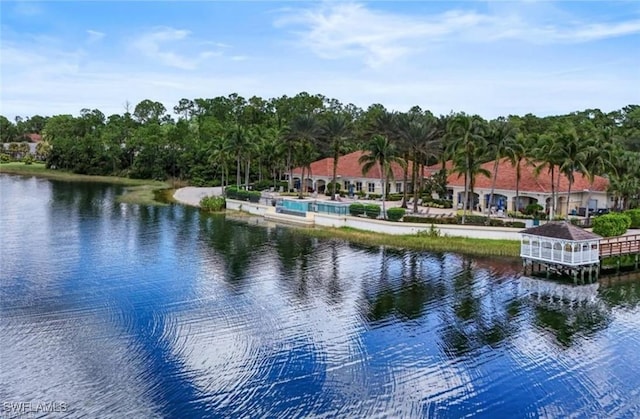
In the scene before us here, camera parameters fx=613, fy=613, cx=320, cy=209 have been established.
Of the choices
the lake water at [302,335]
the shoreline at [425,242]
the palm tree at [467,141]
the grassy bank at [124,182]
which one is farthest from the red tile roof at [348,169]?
the lake water at [302,335]

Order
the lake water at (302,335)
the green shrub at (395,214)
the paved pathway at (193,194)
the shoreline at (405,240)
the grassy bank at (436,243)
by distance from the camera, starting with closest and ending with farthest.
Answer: the lake water at (302,335), the grassy bank at (436,243), the shoreline at (405,240), the green shrub at (395,214), the paved pathway at (193,194)

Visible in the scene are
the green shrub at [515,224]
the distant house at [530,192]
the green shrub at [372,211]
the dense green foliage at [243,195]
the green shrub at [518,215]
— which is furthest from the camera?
the dense green foliage at [243,195]

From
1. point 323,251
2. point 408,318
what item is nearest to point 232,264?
point 323,251

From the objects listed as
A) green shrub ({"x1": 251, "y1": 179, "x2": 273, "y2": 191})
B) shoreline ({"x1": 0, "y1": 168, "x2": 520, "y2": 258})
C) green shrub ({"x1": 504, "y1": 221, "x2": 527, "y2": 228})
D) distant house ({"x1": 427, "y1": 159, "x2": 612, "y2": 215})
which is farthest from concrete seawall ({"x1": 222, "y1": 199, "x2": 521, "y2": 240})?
green shrub ({"x1": 251, "y1": 179, "x2": 273, "y2": 191})

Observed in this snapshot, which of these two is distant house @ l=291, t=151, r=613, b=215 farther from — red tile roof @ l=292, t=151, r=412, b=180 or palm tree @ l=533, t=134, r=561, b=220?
red tile roof @ l=292, t=151, r=412, b=180

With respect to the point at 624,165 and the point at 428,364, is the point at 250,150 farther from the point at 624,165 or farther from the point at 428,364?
the point at 428,364

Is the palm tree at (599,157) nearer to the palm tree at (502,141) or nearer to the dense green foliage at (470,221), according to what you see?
the palm tree at (502,141)
